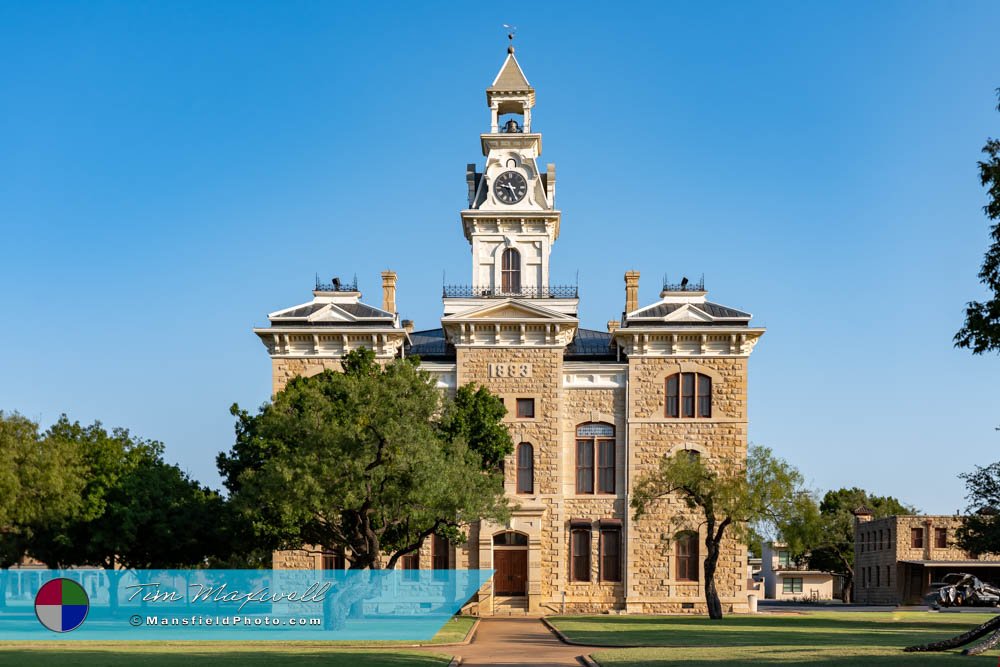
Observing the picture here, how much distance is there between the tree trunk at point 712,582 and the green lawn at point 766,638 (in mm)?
781

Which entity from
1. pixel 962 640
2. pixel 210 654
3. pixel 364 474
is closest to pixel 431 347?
pixel 364 474

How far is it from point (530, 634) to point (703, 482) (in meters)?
13.0

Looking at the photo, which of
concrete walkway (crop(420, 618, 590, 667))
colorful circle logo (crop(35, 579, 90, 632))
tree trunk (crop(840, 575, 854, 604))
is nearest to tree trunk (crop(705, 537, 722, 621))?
concrete walkway (crop(420, 618, 590, 667))

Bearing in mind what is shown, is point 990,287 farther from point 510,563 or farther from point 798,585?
point 798,585

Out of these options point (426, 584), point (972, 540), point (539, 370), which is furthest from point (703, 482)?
point (972, 540)

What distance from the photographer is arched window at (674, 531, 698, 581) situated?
56.0 m

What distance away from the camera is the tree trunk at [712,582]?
50531 mm

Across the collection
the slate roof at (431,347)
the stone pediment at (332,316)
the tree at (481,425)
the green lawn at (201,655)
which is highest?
the stone pediment at (332,316)

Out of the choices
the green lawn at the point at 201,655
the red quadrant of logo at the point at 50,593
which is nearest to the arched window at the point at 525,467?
the red quadrant of logo at the point at 50,593

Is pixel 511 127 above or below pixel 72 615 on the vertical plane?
above

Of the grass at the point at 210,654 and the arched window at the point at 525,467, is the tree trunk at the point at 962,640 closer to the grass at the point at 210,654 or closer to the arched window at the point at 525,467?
the grass at the point at 210,654

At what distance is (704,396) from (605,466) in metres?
5.42

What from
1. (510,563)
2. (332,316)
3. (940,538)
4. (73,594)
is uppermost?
(332,316)

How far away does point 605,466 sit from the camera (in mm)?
56812
